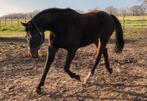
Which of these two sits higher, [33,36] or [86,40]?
[33,36]

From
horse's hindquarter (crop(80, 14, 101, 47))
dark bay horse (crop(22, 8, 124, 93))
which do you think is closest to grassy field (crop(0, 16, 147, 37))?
dark bay horse (crop(22, 8, 124, 93))

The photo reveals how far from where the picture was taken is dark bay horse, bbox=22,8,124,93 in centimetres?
622

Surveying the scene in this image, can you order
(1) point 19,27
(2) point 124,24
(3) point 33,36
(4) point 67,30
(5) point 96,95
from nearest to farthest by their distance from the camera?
(3) point 33,36 < (5) point 96,95 < (4) point 67,30 < (1) point 19,27 < (2) point 124,24

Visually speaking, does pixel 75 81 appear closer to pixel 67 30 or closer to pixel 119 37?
pixel 67 30

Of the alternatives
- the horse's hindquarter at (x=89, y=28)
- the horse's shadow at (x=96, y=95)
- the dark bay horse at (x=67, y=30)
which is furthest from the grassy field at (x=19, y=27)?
the horse's shadow at (x=96, y=95)

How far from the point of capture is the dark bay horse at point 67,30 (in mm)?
6223

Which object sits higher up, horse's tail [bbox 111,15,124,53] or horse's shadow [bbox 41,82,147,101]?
horse's tail [bbox 111,15,124,53]

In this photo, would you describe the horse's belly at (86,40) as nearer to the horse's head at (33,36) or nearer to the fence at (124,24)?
the horse's head at (33,36)

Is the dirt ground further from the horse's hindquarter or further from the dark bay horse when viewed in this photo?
the horse's hindquarter

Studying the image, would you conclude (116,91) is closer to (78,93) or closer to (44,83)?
(78,93)

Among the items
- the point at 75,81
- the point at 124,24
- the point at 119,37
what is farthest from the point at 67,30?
the point at 124,24

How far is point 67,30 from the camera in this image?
22.2 feet

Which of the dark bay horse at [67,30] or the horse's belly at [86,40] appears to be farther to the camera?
the horse's belly at [86,40]

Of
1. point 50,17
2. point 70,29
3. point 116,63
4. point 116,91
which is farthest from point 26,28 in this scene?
point 116,63
